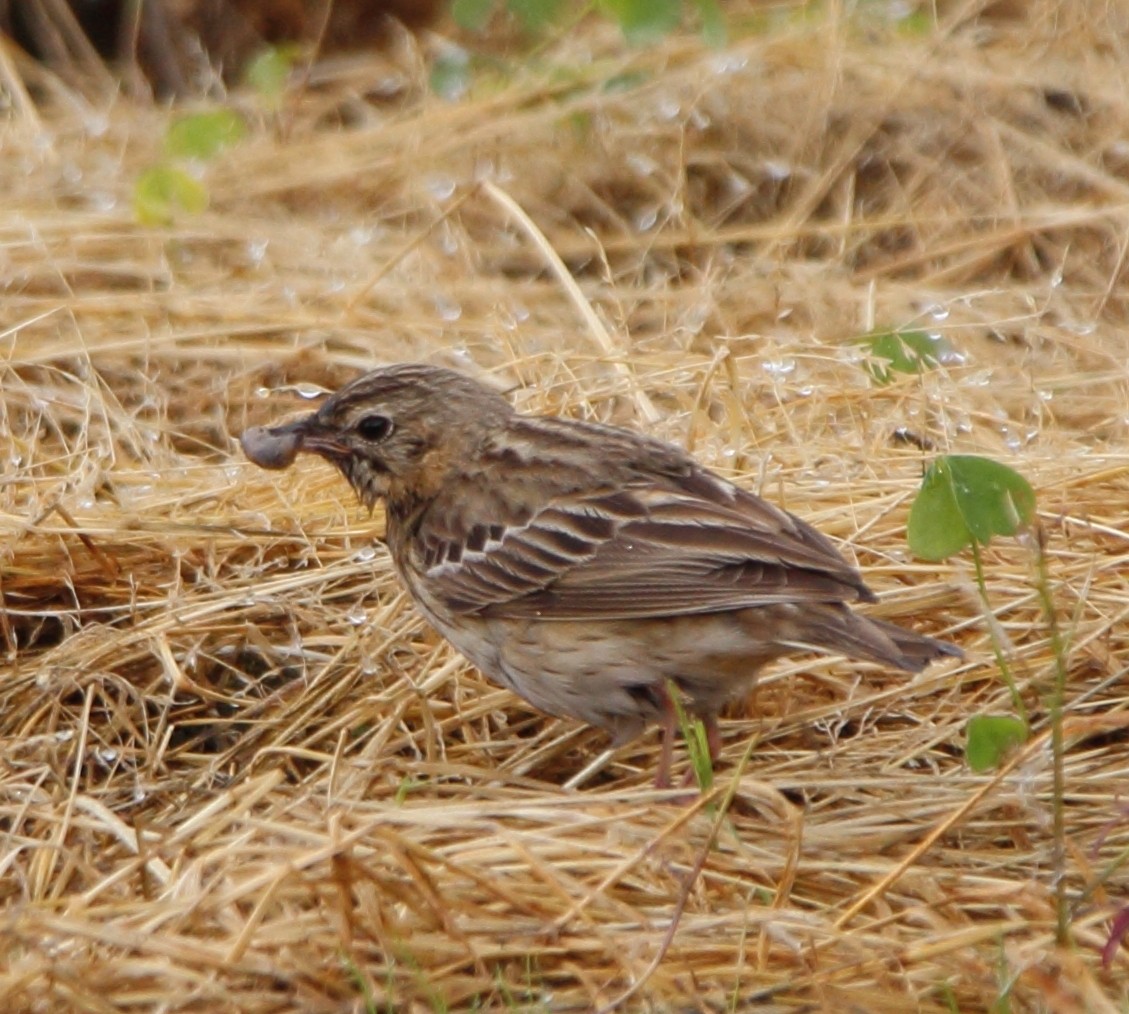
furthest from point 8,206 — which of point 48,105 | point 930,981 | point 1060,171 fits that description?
point 930,981

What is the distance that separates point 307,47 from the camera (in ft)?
37.1

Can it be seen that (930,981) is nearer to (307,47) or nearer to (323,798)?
(323,798)

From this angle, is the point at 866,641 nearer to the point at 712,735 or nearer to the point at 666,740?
the point at 666,740

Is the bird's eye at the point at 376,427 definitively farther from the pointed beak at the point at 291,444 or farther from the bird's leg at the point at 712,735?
the bird's leg at the point at 712,735

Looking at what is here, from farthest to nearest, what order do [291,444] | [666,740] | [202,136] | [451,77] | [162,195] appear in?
1. [451,77]
2. [202,136]
3. [162,195]
4. [291,444]
5. [666,740]

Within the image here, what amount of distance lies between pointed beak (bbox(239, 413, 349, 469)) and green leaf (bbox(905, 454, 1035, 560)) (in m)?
1.75

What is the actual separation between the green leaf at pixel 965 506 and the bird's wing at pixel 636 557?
22cm

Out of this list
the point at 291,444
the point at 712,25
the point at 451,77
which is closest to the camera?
the point at 291,444

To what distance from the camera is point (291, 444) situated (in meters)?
5.68

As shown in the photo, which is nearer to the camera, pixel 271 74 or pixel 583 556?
pixel 583 556

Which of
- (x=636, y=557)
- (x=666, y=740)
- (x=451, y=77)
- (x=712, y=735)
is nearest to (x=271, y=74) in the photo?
(x=451, y=77)

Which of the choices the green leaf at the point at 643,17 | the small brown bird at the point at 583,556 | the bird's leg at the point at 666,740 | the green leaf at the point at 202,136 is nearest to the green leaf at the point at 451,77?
the green leaf at the point at 202,136

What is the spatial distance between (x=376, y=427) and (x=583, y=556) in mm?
851

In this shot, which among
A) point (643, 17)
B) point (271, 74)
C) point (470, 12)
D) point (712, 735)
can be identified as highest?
point (643, 17)
